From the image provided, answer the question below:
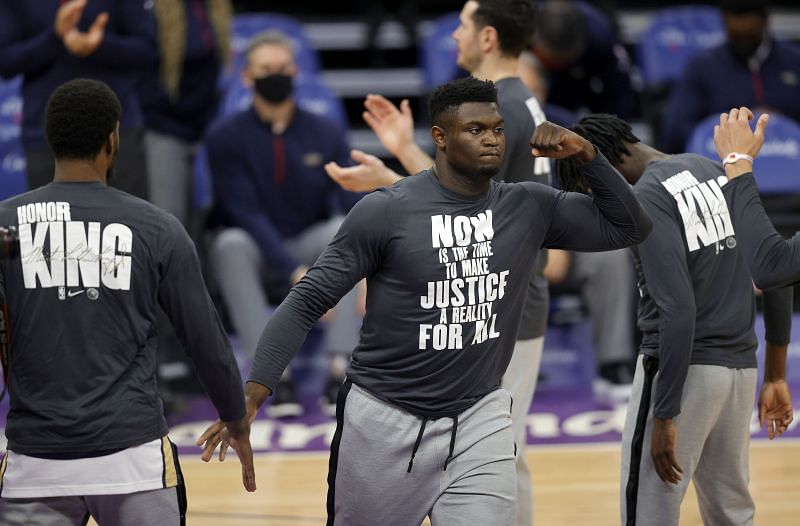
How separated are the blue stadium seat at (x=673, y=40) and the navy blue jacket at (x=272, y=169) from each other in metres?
2.54

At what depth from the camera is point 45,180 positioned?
5.94m

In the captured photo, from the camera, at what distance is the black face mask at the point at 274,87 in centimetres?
702

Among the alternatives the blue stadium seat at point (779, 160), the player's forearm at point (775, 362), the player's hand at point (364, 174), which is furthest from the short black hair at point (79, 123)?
the blue stadium seat at point (779, 160)

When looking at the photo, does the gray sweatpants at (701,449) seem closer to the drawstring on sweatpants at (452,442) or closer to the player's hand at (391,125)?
the drawstring on sweatpants at (452,442)

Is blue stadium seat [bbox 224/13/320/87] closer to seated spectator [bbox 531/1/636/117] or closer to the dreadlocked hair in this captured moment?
seated spectator [bbox 531/1/636/117]

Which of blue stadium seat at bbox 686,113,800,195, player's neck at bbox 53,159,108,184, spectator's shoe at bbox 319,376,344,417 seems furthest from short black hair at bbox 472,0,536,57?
blue stadium seat at bbox 686,113,800,195

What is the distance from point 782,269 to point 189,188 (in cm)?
451

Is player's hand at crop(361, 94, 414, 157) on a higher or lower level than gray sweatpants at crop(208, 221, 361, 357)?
higher

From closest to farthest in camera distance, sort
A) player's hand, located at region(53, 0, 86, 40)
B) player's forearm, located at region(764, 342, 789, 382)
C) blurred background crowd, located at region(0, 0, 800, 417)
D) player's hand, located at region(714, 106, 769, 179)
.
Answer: player's hand, located at region(714, 106, 769, 179), player's forearm, located at region(764, 342, 789, 382), player's hand, located at region(53, 0, 86, 40), blurred background crowd, located at region(0, 0, 800, 417)

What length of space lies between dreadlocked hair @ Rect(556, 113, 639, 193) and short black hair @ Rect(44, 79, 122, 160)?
1.29 meters

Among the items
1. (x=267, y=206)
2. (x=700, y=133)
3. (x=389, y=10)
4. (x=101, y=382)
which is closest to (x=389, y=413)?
(x=101, y=382)

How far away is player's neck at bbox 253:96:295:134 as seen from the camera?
7176mm

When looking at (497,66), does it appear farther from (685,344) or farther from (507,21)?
(685,344)

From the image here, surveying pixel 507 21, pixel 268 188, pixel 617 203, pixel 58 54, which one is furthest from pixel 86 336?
pixel 268 188
